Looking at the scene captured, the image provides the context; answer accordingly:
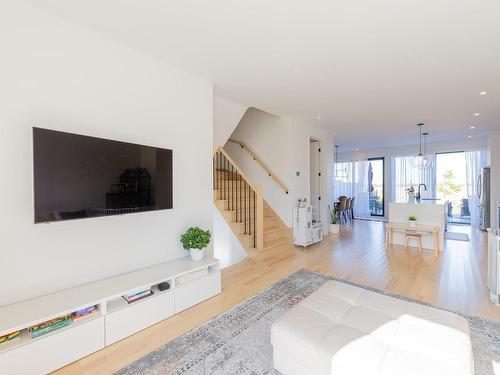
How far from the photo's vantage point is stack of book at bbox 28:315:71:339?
63.8 inches

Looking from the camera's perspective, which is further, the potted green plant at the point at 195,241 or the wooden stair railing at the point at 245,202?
the wooden stair railing at the point at 245,202

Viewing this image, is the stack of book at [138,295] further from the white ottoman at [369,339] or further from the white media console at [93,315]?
the white ottoman at [369,339]

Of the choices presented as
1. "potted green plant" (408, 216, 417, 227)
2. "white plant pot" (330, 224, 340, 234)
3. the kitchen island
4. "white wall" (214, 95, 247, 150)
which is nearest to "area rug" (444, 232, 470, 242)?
the kitchen island

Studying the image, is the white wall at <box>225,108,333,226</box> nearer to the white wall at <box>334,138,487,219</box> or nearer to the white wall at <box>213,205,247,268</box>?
the white wall at <box>213,205,247,268</box>

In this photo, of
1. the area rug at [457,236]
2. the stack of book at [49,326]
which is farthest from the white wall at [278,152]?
Answer: the stack of book at [49,326]

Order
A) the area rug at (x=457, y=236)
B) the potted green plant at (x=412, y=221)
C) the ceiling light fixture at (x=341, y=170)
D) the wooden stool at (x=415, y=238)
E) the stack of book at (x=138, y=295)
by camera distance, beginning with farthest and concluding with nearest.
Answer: the ceiling light fixture at (x=341, y=170)
the area rug at (x=457, y=236)
the potted green plant at (x=412, y=221)
the wooden stool at (x=415, y=238)
the stack of book at (x=138, y=295)

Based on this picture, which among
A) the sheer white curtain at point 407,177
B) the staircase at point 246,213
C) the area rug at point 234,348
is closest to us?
the area rug at point 234,348

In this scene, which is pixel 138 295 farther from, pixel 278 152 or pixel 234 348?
pixel 278 152

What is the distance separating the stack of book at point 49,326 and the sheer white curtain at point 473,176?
9.53 meters

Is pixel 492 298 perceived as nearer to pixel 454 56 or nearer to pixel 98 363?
pixel 454 56

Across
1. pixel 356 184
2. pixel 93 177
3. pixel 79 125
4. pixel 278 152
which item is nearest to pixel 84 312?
pixel 93 177

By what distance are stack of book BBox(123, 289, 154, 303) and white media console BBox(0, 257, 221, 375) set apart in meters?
0.04

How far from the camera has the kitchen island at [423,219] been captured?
4656mm

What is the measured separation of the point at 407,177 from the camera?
27.0 feet
